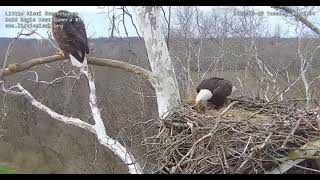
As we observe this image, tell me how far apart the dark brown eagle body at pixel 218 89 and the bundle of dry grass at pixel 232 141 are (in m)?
0.57

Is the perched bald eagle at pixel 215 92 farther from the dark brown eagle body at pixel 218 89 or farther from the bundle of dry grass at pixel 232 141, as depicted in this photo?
the bundle of dry grass at pixel 232 141

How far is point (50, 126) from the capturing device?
11.4m

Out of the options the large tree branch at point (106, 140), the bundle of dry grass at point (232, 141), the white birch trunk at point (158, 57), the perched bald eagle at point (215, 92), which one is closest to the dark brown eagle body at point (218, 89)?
the perched bald eagle at point (215, 92)

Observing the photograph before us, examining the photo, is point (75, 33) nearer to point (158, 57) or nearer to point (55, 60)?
point (55, 60)

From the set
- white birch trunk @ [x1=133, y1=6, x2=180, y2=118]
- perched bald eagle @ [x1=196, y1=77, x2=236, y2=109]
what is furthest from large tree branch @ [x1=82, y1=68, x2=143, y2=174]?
perched bald eagle @ [x1=196, y1=77, x2=236, y2=109]

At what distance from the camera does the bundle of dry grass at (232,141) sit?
3.14m

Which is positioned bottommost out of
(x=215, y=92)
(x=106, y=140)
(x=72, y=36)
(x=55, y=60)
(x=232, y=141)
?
(x=106, y=140)

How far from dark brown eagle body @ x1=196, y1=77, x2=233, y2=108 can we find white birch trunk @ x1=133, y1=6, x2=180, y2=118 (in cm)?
46

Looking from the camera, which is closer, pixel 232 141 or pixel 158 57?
pixel 232 141

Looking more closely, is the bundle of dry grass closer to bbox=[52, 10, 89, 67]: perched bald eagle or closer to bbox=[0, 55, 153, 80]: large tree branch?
bbox=[0, 55, 153, 80]: large tree branch

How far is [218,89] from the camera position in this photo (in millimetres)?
4406

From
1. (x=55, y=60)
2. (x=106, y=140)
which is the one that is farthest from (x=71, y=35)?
(x=106, y=140)

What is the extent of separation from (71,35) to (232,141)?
167 cm
